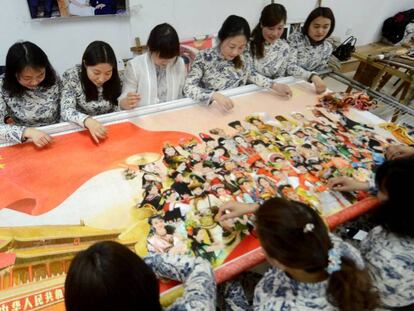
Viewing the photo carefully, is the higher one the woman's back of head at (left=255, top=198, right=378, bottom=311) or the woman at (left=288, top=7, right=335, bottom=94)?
the woman at (left=288, top=7, right=335, bottom=94)

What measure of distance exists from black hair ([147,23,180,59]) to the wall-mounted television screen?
155 centimetres

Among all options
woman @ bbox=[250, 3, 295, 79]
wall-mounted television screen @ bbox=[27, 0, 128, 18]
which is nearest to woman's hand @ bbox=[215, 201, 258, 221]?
woman @ bbox=[250, 3, 295, 79]

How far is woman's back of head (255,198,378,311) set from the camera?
2.64 ft

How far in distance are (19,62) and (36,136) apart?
34 centimetres

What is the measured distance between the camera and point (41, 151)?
138 centimetres

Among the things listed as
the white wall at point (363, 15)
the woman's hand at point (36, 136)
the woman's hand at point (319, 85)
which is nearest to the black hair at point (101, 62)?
the woman's hand at point (36, 136)

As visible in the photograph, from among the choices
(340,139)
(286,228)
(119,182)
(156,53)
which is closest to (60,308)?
(119,182)

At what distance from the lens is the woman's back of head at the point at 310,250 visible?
0.80 meters

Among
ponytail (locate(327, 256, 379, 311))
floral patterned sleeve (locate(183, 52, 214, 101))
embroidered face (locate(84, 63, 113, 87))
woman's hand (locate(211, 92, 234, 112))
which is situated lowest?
ponytail (locate(327, 256, 379, 311))

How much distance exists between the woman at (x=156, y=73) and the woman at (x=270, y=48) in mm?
619

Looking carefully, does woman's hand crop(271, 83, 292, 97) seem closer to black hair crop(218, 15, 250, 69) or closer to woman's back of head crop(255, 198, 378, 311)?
black hair crop(218, 15, 250, 69)

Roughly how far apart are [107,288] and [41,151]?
968 mm

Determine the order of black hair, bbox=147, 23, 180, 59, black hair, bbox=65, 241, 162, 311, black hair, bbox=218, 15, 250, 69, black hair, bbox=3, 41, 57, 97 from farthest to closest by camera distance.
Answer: black hair, bbox=218, 15, 250, 69
black hair, bbox=147, 23, 180, 59
black hair, bbox=3, 41, 57, 97
black hair, bbox=65, 241, 162, 311

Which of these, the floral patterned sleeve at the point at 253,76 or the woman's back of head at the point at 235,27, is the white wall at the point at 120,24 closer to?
the floral patterned sleeve at the point at 253,76
